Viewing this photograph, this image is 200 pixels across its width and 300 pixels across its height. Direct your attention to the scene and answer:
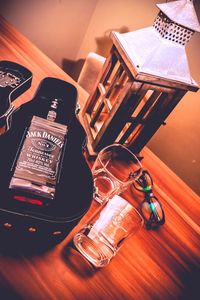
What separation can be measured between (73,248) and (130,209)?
206 mm

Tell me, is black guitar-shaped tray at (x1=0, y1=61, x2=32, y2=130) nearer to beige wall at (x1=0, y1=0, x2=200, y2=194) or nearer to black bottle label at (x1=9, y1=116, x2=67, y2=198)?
black bottle label at (x1=9, y1=116, x2=67, y2=198)

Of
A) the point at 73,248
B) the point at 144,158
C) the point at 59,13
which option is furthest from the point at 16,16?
the point at 73,248

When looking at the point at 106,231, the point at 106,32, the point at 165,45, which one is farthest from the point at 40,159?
the point at 106,32

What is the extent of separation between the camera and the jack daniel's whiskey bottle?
1.74 feet

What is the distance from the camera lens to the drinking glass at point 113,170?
30.5 inches

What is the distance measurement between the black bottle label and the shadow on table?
20 centimetres

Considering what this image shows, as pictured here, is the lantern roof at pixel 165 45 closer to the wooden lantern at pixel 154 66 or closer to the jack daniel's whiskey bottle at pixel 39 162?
the wooden lantern at pixel 154 66

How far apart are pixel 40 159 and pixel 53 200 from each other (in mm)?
112

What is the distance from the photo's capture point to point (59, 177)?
1.98 feet

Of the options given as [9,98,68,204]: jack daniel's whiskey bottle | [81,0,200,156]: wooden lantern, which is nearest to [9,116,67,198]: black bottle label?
[9,98,68,204]: jack daniel's whiskey bottle

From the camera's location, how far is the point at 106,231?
683mm

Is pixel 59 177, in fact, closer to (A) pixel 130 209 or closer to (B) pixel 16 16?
(A) pixel 130 209

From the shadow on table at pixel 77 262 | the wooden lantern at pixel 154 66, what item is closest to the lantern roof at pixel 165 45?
the wooden lantern at pixel 154 66

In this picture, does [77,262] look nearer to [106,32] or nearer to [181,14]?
[181,14]
